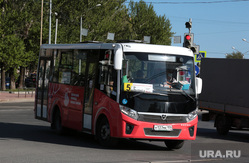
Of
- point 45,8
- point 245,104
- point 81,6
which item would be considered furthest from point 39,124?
point 81,6

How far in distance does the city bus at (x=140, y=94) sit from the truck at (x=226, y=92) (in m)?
4.90

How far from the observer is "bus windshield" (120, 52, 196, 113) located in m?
13.0

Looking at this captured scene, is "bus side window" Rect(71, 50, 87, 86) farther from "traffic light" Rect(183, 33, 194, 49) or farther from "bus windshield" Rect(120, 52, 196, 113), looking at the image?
"traffic light" Rect(183, 33, 194, 49)

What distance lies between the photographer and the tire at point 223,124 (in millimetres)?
19000

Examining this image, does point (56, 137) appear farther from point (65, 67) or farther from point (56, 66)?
point (56, 66)

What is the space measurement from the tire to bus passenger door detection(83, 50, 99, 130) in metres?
6.04

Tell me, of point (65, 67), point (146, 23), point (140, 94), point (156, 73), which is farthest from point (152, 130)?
point (146, 23)

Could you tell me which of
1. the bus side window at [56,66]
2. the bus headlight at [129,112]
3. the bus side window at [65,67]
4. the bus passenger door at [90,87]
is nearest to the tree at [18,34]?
the bus side window at [56,66]

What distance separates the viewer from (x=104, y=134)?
44.9 feet

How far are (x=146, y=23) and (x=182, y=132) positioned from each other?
7570 cm

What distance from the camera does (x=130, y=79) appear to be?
1310 cm

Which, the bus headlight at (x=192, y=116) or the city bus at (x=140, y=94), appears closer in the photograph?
the city bus at (x=140, y=94)

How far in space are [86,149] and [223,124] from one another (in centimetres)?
735

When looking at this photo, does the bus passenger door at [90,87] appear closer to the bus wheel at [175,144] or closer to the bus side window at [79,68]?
the bus side window at [79,68]
